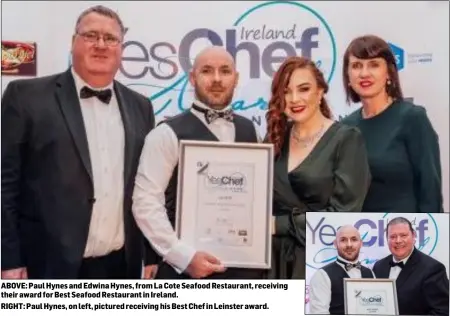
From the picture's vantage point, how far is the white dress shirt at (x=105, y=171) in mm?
2389

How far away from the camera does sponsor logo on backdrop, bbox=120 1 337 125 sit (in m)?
2.47

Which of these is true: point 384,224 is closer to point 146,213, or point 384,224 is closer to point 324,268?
point 324,268

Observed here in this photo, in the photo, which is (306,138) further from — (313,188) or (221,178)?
(221,178)

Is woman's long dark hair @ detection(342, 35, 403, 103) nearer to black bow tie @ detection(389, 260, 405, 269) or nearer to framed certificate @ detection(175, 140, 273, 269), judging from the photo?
framed certificate @ detection(175, 140, 273, 269)

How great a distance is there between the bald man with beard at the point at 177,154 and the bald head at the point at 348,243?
333 mm

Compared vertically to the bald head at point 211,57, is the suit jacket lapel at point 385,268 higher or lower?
lower

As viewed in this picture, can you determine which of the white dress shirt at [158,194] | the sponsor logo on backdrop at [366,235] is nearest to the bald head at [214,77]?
the white dress shirt at [158,194]

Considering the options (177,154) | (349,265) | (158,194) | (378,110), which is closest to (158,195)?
(158,194)

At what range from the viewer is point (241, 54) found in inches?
97.9

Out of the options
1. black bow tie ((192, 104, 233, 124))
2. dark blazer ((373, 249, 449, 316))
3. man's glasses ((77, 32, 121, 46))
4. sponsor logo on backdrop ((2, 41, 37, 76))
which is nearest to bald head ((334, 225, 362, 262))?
dark blazer ((373, 249, 449, 316))

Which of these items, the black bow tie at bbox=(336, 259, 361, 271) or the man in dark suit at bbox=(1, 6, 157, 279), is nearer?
the man in dark suit at bbox=(1, 6, 157, 279)

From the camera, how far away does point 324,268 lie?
2.49 meters

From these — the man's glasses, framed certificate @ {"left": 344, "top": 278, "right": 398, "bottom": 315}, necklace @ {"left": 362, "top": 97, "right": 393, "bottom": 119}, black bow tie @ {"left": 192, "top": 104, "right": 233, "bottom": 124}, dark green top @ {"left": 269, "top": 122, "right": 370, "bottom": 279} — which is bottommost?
framed certificate @ {"left": 344, "top": 278, "right": 398, "bottom": 315}

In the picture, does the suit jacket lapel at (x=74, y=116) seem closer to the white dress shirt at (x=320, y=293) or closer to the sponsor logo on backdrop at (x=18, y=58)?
the sponsor logo on backdrop at (x=18, y=58)
